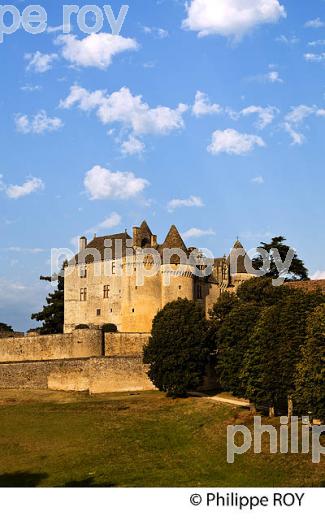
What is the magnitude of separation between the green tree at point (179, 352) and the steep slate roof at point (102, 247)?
1883cm

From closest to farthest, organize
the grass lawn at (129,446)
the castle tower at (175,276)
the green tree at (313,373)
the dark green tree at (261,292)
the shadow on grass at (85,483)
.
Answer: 1. the shadow on grass at (85,483)
2. the grass lawn at (129,446)
3. the green tree at (313,373)
4. the dark green tree at (261,292)
5. the castle tower at (175,276)

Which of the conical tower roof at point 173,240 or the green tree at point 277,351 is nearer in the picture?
the green tree at point 277,351

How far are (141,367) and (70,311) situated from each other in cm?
2067

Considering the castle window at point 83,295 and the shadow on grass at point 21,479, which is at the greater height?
the castle window at point 83,295

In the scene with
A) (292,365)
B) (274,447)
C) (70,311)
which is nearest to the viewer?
(274,447)

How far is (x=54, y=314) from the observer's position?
80875mm

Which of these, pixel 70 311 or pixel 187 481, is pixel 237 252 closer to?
pixel 70 311

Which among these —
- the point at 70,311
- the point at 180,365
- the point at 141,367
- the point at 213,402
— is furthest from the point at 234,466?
the point at 70,311

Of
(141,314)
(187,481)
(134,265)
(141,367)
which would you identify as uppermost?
(134,265)

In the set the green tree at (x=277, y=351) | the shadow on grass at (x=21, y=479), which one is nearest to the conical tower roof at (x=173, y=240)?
the green tree at (x=277, y=351)

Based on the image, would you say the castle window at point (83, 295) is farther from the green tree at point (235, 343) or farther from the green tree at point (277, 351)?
the green tree at point (277, 351)

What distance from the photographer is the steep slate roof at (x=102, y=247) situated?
74562mm

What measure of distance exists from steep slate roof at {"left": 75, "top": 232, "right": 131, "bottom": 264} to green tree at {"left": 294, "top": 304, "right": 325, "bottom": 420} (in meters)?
34.6

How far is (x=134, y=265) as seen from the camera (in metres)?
70.7
